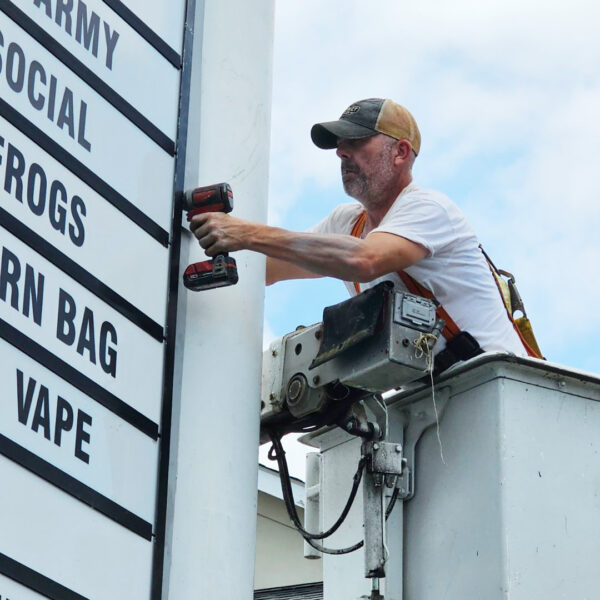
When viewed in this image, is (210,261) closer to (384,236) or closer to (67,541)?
(384,236)

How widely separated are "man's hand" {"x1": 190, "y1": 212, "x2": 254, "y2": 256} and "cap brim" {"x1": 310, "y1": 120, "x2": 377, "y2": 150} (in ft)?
3.22

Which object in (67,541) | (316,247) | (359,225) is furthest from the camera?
(359,225)

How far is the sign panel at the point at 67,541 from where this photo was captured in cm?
470

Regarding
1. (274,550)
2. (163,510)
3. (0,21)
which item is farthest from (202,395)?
(274,550)

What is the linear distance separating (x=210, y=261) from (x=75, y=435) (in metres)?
0.90

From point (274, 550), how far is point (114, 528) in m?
11.3

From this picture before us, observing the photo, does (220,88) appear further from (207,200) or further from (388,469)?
(388,469)

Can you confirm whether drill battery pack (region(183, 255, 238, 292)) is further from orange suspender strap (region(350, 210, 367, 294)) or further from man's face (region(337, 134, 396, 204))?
orange suspender strap (region(350, 210, 367, 294))

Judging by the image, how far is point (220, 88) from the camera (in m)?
6.10

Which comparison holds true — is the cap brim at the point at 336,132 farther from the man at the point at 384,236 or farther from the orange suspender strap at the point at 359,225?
the orange suspender strap at the point at 359,225

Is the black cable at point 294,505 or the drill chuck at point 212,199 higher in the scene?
the drill chuck at point 212,199

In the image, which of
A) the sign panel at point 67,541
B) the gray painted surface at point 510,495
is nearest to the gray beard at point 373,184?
the gray painted surface at point 510,495

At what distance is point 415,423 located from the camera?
6062mm

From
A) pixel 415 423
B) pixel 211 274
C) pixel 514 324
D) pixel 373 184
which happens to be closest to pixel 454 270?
pixel 514 324
